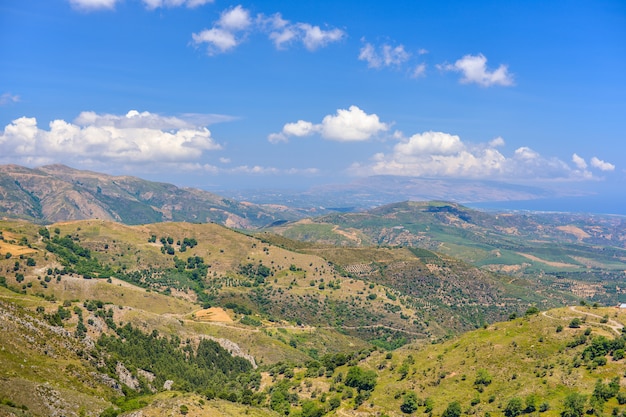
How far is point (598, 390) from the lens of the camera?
88.1 m

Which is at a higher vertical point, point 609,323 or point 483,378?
point 609,323

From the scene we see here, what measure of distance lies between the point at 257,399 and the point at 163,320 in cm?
7882

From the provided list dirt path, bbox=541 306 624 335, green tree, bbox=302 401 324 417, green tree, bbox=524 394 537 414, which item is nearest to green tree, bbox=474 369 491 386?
green tree, bbox=524 394 537 414

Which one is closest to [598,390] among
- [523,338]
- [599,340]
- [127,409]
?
[599,340]

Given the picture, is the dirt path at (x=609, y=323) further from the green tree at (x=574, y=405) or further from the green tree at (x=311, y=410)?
the green tree at (x=311, y=410)

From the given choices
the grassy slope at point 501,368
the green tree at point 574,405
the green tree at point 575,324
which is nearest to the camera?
the green tree at point 574,405

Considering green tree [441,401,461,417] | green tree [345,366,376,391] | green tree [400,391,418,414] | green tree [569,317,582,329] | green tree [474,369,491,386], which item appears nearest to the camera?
green tree [441,401,461,417]

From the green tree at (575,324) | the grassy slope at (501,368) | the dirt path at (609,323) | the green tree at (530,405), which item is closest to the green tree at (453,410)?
the grassy slope at (501,368)

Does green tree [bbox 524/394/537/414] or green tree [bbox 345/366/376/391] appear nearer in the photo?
green tree [bbox 524/394/537/414]

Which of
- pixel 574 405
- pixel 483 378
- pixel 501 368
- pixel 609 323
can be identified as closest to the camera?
pixel 574 405

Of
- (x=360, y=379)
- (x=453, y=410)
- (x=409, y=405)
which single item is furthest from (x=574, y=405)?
(x=360, y=379)

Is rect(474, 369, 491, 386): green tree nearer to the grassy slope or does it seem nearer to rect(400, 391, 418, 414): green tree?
the grassy slope

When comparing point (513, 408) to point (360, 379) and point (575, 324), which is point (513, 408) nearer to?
point (575, 324)

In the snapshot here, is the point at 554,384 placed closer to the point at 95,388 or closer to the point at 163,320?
the point at 95,388
